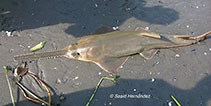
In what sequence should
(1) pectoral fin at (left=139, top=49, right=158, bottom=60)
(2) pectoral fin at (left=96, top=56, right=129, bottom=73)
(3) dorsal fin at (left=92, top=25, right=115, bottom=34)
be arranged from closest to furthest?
(2) pectoral fin at (left=96, top=56, right=129, bottom=73), (1) pectoral fin at (left=139, top=49, right=158, bottom=60), (3) dorsal fin at (left=92, top=25, right=115, bottom=34)

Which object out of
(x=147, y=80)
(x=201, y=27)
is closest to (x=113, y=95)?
(x=147, y=80)

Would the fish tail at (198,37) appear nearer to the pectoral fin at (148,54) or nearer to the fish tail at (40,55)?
the pectoral fin at (148,54)

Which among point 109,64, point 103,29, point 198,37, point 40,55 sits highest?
point 103,29

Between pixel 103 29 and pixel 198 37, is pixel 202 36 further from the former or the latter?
pixel 103 29

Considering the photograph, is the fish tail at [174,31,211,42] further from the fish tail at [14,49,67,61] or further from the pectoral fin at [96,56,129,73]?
the fish tail at [14,49,67,61]


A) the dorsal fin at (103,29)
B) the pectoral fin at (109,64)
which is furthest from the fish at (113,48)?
the dorsal fin at (103,29)

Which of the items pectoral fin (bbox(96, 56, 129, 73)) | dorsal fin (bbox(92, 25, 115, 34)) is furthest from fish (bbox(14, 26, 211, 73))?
dorsal fin (bbox(92, 25, 115, 34))

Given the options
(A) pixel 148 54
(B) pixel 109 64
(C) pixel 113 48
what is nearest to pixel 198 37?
(A) pixel 148 54

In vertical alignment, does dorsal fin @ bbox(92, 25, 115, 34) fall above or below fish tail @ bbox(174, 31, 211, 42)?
above
